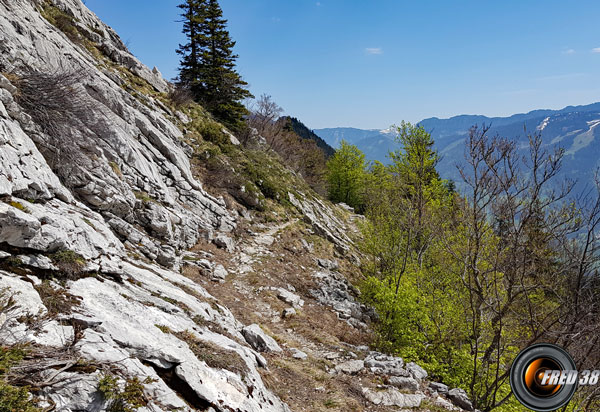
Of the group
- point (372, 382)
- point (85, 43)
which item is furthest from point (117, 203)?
point (85, 43)

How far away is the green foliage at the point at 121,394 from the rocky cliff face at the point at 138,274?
0.02 m

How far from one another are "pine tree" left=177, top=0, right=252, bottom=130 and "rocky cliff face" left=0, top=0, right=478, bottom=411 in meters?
11.0

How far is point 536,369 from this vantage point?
7574 mm

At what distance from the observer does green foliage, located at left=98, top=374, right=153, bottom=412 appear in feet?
12.6

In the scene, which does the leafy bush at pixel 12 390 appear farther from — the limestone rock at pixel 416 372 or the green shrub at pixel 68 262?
the limestone rock at pixel 416 372

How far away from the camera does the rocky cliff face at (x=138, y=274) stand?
4.59 meters

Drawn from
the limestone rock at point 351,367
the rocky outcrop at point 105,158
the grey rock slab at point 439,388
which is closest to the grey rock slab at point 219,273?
the rocky outcrop at point 105,158

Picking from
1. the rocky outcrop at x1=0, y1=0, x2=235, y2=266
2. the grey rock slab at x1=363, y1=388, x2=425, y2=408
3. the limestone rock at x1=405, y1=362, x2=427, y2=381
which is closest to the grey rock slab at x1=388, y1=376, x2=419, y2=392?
the grey rock slab at x1=363, y1=388, x2=425, y2=408

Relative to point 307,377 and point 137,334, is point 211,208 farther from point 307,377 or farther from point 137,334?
point 137,334

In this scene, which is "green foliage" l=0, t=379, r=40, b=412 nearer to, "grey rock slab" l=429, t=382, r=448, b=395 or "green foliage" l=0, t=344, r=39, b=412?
"green foliage" l=0, t=344, r=39, b=412

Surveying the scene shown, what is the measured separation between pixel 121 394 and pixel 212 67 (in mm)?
34110

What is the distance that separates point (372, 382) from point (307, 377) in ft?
6.67

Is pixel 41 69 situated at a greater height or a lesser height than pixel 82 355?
greater

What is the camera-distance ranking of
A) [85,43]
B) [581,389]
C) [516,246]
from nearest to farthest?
[516,246], [581,389], [85,43]
